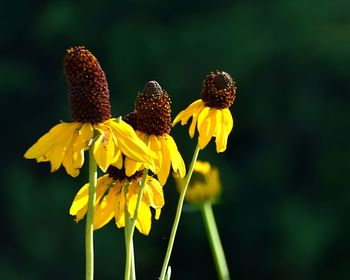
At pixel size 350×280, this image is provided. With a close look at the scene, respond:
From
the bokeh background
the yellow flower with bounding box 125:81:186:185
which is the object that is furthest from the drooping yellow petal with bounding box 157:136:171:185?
the bokeh background

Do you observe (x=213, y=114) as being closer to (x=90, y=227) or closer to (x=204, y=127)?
(x=204, y=127)

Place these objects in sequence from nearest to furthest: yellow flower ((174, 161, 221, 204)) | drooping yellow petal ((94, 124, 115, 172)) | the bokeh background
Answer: drooping yellow petal ((94, 124, 115, 172)), yellow flower ((174, 161, 221, 204)), the bokeh background

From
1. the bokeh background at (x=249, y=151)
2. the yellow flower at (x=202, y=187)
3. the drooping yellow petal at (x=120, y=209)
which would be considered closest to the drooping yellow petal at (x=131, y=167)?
the drooping yellow petal at (x=120, y=209)

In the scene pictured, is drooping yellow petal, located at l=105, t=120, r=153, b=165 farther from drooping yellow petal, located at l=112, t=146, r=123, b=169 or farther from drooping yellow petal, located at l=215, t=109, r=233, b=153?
drooping yellow petal, located at l=215, t=109, r=233, b=153

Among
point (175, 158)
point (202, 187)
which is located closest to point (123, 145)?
point (175, 158)

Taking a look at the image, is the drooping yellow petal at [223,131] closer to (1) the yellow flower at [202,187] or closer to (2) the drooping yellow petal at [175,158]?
(2) the drooping yellow petal at [175,158]

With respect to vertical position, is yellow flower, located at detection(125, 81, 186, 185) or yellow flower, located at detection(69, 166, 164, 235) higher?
yellow flower, located at detection(125, 81, 186, 185)
